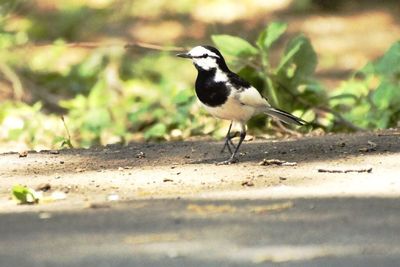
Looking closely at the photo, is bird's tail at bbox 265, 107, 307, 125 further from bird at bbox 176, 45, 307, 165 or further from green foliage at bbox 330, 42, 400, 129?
green foliage at bbox 330, 42, 400, 129

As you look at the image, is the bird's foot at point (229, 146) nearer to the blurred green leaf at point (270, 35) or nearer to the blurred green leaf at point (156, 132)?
the blurred green leaf at point (270, 35)

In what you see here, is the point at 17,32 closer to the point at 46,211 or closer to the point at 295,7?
the point at 295,7

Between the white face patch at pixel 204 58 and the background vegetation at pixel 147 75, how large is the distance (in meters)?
1.49

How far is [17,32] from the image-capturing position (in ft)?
40.3

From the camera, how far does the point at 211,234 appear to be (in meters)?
4.64

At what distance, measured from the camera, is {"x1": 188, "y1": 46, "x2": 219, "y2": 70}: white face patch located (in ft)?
23.0

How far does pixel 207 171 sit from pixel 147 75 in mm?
6835

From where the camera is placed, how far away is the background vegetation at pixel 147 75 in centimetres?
889

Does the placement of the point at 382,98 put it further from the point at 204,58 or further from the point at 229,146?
the point at 204,58

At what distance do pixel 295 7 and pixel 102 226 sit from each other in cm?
1269

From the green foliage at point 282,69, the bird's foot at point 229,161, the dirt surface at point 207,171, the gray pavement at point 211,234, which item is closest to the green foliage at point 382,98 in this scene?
the green foliage at point 282,69

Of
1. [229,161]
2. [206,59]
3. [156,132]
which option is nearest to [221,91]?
[206,59]

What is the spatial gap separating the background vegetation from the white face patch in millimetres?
1486

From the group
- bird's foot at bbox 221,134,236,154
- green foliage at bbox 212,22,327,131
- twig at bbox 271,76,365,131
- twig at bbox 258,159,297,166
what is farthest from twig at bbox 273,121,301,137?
twig at bbox 258,159,297,166
